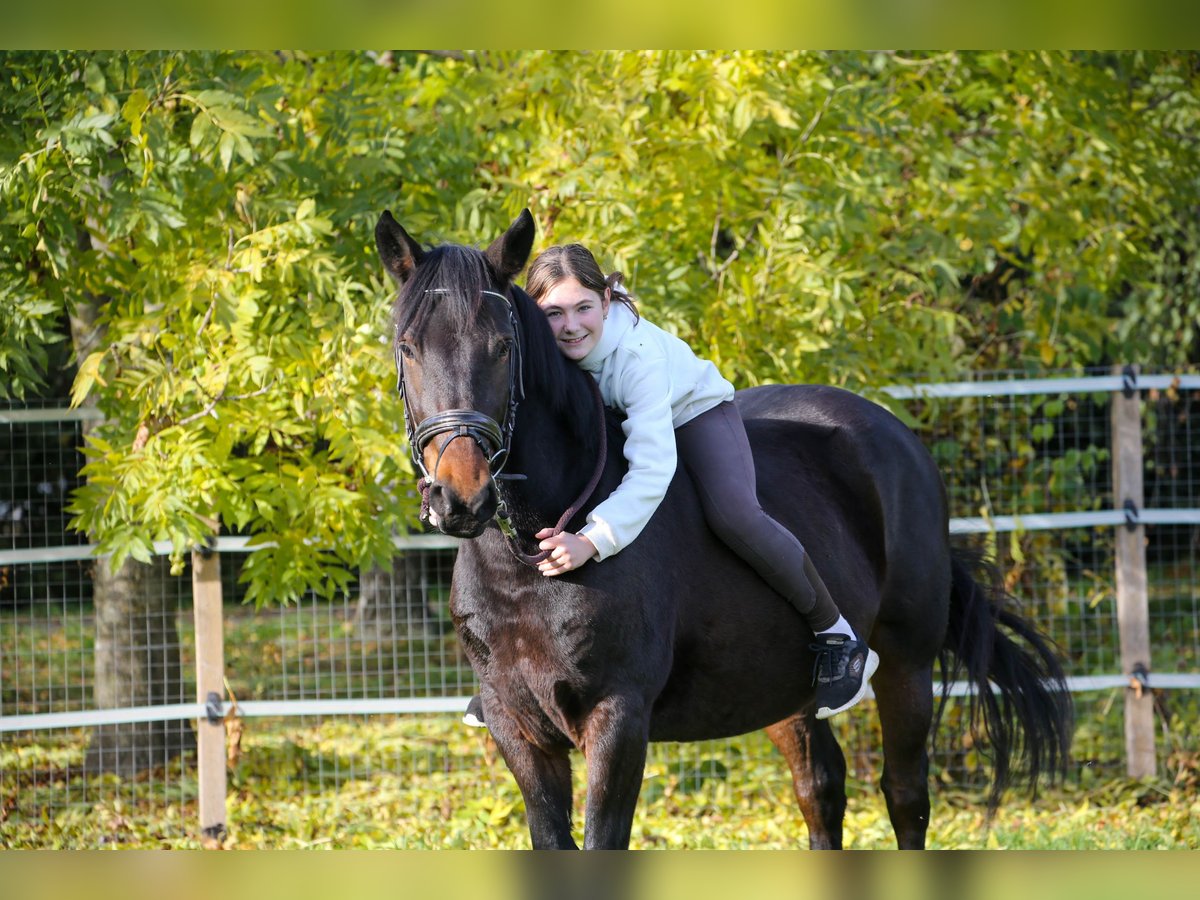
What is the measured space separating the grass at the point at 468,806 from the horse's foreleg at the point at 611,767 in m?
2.71

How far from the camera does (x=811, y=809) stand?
174 inches

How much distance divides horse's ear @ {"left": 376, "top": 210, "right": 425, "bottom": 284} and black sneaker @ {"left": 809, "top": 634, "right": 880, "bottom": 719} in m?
1.62

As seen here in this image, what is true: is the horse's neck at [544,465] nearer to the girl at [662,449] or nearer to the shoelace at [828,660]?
the girl at [662,449]

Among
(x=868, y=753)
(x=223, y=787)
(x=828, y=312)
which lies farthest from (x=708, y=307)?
(x=223, y=787)

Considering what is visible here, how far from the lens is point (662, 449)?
3119mm

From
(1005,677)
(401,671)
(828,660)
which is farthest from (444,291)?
(401,671)

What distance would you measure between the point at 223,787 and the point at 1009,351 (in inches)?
196

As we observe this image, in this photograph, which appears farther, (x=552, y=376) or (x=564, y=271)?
(x=564, y=271)

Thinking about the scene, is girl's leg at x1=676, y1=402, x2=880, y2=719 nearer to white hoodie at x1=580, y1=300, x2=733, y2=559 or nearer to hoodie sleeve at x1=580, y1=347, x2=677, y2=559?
white hoodie at x1=580, y1=300, x2=733, y2=559

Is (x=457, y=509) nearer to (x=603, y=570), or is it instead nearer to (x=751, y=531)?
(x=603, y=570)

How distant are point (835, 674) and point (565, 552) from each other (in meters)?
1.17
